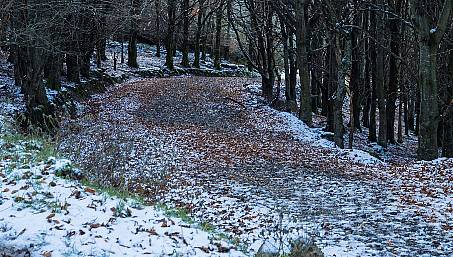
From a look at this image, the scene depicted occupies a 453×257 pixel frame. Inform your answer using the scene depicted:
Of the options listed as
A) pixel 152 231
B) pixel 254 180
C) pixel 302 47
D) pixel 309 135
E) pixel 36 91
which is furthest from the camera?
pixel 302 47

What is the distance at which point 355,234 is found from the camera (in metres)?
7.78

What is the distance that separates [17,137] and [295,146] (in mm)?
9391

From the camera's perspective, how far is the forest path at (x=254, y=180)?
25.5ft

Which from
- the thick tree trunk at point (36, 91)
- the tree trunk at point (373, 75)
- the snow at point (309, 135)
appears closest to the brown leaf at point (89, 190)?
the thick tree trunk at point (36, 91)

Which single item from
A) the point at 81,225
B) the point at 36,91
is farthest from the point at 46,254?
the point at 36,91

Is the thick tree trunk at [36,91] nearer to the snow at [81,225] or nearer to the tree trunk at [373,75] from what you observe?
the snow at [81,225]

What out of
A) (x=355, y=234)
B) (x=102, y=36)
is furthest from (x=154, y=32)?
(x=355, y=234)

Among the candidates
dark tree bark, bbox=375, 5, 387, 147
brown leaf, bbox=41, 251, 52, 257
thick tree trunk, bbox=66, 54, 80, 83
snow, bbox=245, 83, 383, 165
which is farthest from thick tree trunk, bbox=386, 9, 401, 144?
brown leaf, bbox=41, 251, 52, 257

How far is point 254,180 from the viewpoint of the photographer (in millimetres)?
11734

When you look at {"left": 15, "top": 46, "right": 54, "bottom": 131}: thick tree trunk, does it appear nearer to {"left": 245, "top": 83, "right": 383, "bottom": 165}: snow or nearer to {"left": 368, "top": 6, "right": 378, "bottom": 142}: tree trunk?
{"left": 245, "top": 83, "right": 383, "bottom": 165}: snow

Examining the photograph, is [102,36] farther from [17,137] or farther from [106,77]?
[17,137]

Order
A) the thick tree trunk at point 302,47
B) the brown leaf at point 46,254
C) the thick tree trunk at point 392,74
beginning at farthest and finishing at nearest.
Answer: the thick tree trunk at point 392,74
the thick tree trunk at point 302,47
the brown leaf at point 46,254

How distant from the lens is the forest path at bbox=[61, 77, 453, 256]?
7.78 meters

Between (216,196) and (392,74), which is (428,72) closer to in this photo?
(216,196)
